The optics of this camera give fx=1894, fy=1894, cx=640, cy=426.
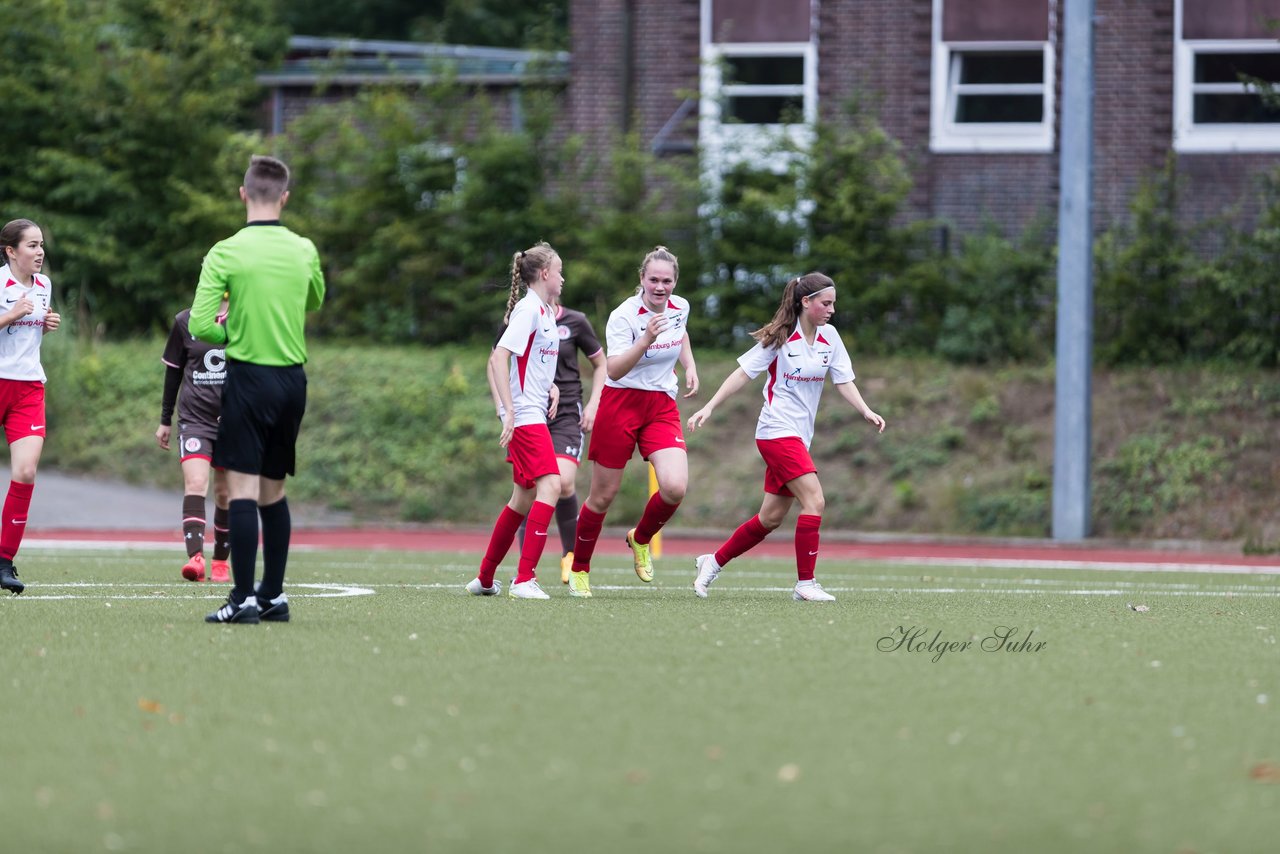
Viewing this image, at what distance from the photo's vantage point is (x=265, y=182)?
26.5 feet

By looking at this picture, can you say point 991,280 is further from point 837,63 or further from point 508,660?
point 508,660

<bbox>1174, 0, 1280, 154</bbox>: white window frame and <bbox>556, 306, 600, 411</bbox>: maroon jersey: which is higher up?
<bbox>1174, 0, 1280, 154</bbox>: white window frame

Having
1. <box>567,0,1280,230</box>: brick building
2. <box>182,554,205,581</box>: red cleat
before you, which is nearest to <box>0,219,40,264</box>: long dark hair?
<box>182,554,205,581</box>: red cleat

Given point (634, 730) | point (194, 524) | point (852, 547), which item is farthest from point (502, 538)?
point (852, 547)

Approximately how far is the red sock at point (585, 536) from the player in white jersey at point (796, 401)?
2.58 feet

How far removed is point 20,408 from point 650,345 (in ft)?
11.6

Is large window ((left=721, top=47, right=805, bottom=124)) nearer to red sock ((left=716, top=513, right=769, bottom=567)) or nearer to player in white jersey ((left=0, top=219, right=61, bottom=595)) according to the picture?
red sock ((left=716, top=513, right=769, bottom=567))

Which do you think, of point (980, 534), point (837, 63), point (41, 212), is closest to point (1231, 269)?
point (980, 534)

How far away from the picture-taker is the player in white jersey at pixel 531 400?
32.9ft

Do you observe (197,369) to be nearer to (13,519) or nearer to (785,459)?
(13,519)

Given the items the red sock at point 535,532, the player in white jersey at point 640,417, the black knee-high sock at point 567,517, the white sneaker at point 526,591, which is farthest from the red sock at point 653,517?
the black knee-high sock at point 567,517

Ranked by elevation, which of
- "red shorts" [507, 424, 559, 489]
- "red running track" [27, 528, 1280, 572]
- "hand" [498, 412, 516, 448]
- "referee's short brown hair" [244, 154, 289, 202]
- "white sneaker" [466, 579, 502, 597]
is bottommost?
"red running track" [27, 528, 1280, 572]

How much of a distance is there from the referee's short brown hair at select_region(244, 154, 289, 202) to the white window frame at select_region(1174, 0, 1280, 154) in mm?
20078

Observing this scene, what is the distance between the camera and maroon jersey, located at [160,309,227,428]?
1202 cm
